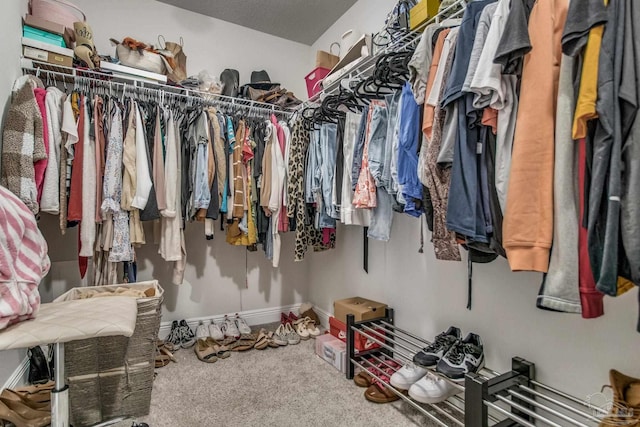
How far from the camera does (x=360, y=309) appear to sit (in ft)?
6.74

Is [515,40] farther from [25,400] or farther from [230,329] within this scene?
[230,329]

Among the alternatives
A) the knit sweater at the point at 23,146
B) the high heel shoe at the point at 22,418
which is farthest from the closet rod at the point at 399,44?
the high heel shoe at the point at 22,418

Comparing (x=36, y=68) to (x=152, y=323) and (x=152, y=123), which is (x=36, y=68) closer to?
(x=152, y=123)

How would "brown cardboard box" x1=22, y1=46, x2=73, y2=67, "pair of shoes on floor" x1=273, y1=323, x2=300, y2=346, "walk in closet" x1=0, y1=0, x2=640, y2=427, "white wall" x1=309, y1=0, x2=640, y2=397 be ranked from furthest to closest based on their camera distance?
"pair of shoes on floor" x1=273, y1=323, x2=300, y2=346
"brown cardboard box" x1=22, y1=46, x2=73, y2=67
"white wall" x1=309, y1=0, x2=640, y2=397
"walk in closet" x1=0, y1=0, x2=640, y2=427

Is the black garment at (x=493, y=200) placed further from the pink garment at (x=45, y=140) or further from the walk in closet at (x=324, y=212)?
the pink garment at (x=45, y=140)

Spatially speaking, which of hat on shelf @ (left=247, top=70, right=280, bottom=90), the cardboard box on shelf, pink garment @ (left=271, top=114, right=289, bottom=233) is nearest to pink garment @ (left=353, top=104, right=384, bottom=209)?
the cardboard box on shelf

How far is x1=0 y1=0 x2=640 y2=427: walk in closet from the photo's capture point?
850 mm

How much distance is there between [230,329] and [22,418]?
1.36 m

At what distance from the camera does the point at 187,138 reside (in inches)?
88.7

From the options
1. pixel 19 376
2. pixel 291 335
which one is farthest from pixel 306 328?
pixel 19 376

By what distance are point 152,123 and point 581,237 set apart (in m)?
2.36

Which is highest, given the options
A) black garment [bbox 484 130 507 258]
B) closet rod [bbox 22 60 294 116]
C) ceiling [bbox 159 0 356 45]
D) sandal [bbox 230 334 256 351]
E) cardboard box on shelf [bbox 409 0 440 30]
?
ceiling [bbox 159 0 356 45]

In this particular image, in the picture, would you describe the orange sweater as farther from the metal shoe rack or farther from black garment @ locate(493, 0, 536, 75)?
the metal shoe rack

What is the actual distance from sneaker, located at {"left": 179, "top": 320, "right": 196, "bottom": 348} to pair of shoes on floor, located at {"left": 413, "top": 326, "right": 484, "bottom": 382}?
177 centimetres
